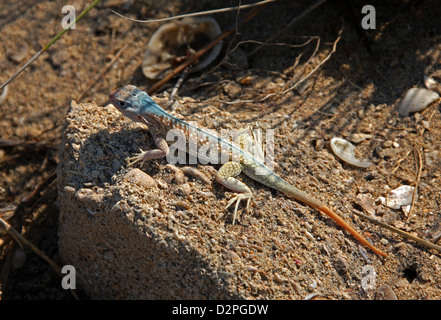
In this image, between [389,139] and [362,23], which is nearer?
[389,139]

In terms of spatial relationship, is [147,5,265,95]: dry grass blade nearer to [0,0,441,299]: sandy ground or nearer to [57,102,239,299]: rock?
[0,0,441,299]: sandy ground

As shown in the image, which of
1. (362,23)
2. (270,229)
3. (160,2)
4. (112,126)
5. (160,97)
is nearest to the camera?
(270,229)

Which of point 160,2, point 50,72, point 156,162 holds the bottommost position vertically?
point 156,162

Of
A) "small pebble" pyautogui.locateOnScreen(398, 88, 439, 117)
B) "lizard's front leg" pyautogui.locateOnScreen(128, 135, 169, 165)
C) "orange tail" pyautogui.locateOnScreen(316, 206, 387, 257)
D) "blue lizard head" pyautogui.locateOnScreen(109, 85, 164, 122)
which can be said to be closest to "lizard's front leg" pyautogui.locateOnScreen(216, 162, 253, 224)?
"lizard's front leg" pyautogui.locateOnScreen(128, 135, 169, 165)

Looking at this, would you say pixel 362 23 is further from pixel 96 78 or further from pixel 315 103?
pixel 96 78

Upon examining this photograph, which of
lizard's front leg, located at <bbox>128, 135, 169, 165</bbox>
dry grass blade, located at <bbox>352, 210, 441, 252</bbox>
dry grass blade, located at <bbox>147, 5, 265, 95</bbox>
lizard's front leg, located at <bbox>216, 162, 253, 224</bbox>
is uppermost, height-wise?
dry grass blade, located at <bbox>147, 5, 265, 95</bbox>

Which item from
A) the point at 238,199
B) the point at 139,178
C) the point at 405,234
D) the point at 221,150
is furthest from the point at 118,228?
the point at 405,234

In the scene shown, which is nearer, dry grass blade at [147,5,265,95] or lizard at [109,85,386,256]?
lizard at [109,85,386,256]

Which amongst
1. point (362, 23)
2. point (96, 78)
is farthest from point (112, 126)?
point (362, 23)
